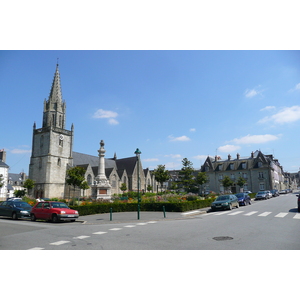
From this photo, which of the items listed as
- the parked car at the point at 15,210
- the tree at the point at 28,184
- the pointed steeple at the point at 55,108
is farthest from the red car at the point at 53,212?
the pointed steeple at the point at 55,108

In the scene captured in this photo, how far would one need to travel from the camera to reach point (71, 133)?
62.9 metres

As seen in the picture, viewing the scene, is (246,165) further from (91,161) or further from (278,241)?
(278,241)

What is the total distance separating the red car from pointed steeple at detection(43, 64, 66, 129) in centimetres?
4648

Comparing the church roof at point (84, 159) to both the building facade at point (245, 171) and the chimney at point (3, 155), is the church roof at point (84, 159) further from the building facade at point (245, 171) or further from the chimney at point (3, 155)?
the building facade at point (245, 171)

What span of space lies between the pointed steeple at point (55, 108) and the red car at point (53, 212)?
46.5 m

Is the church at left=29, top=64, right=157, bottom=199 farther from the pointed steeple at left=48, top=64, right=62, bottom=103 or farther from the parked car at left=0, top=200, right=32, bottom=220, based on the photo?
the parked car at left=0, top=200, right=32, bottom=220

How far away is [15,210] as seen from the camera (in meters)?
18.5

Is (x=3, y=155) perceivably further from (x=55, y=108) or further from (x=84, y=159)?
(x=84, y=159)

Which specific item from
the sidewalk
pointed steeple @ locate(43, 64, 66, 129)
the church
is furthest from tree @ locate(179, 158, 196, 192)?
pointed steeple @ locate(43, 64, 66, 129)

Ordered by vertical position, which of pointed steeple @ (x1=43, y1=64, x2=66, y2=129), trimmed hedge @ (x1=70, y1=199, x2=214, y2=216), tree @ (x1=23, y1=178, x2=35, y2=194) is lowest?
trimmed hedge @ (x1=70, y1=199, x2=214, y2=216)

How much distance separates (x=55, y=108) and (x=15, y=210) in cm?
4726

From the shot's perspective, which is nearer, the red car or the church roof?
the red car

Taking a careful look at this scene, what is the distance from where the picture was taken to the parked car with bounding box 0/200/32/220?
18.2m

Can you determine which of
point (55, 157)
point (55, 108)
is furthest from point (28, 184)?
point (55, 108)
